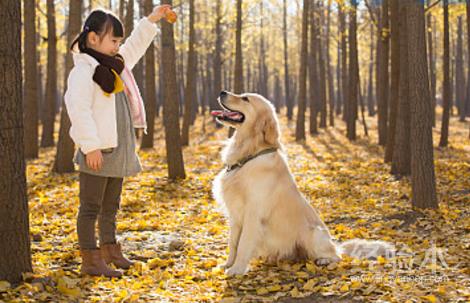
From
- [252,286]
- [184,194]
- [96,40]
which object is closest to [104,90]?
[96,40]

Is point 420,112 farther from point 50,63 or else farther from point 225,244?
point 50,63

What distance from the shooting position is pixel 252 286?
4547 mm

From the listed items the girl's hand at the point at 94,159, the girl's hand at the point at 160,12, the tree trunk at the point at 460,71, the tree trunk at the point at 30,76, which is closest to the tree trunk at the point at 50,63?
the tree trunk at the point at 30,76

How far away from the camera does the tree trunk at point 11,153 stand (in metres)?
3.86

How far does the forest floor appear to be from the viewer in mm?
4137

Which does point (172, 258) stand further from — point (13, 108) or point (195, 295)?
point (13, 108)

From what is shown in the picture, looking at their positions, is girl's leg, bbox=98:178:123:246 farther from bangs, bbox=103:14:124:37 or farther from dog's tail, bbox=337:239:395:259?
dog's tail, bbox=337:239:395:259

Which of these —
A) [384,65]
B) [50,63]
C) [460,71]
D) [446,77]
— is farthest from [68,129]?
[460,71]

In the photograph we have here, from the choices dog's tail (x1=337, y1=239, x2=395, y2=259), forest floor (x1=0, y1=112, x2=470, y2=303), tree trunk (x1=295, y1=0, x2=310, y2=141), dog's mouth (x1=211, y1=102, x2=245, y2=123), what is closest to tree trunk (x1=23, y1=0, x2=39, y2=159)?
forest floor (x1=0, y1=112, x2=470, y2=303)

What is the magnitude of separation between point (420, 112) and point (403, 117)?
3297 mm

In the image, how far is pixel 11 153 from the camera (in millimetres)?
3887

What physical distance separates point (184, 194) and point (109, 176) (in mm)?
5478

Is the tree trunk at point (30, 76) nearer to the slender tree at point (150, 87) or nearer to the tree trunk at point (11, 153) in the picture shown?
the slender tree at point (150, 87)

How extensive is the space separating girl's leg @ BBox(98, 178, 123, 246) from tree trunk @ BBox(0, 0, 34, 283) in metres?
0.84
